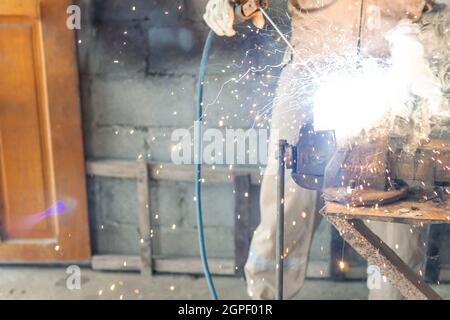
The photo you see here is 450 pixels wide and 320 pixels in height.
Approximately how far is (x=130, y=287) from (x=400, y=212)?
1516mm

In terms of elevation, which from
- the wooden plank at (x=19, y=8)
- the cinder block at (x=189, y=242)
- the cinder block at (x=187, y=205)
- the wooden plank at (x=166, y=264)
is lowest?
the wooden plank at (x=166, y=264)

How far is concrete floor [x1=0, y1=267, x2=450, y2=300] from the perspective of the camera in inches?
90.7

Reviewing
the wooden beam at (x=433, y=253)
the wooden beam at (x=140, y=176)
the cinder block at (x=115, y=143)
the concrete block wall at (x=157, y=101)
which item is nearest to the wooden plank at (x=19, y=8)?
the concrete block wall at (x=157, y=101)

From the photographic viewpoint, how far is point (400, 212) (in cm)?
120

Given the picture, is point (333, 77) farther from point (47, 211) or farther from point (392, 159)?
point (47, 211)

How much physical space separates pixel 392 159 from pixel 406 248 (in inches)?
32.1

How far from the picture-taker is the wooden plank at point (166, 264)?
2.44m

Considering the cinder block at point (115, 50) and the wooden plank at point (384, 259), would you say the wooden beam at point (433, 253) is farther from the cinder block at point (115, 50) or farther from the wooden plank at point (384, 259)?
the cinder block at point (115, 50)

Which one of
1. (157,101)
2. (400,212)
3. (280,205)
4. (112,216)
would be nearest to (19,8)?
(157,101)

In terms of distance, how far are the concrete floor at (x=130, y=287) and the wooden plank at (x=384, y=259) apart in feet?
3.77

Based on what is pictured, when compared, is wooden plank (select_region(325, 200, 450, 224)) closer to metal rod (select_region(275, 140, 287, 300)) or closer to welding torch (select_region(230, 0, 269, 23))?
metal rod (select_region(275, 140, 287, 300))

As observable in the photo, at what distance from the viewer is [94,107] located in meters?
2.39

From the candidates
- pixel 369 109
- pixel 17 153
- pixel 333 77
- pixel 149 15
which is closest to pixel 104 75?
pixel 149 15

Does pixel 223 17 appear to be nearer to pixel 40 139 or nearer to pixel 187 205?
pixel 187 205
